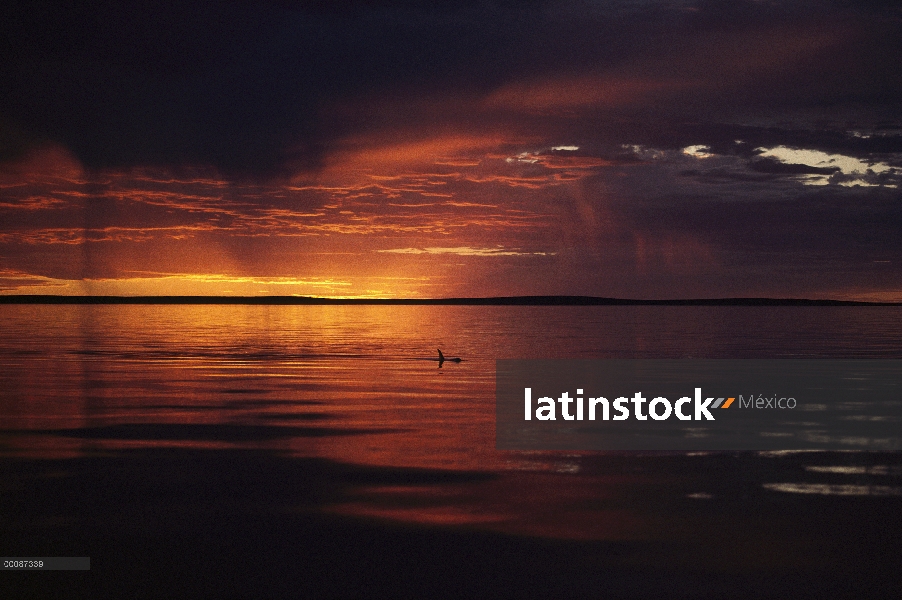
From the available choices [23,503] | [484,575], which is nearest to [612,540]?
[484,575]

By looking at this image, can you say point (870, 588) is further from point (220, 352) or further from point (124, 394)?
point (220, 352)

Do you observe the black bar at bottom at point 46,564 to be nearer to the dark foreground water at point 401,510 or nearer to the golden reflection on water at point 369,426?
the dark foreground water at point 401,510

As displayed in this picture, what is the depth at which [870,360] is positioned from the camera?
135 feet

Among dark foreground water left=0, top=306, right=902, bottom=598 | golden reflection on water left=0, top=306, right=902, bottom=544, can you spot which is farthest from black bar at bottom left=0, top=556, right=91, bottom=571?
golden reflection on water left=0, top=306, right=902, bottom=544

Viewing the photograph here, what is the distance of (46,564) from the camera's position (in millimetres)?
10883

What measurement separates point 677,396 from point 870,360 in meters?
19.1

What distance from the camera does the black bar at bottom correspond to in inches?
425

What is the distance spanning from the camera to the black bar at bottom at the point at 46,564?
10797 millimetres

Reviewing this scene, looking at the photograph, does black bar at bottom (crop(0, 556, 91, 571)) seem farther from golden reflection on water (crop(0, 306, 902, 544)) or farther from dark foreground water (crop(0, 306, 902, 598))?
golden reflection on water (crop(0, 306, 902, 544))

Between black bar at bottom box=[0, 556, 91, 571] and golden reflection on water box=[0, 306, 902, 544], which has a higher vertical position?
golden reflection on water box=[0, 306, 902, 544]

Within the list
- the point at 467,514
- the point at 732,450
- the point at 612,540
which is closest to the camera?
the point at 612,540

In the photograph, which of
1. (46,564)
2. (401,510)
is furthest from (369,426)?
(46,564)

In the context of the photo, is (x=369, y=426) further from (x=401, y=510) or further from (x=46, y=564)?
(x=46, y=564)

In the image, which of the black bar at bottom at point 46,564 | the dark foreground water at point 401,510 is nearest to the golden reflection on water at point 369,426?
the dark foreground water at point 401,510
